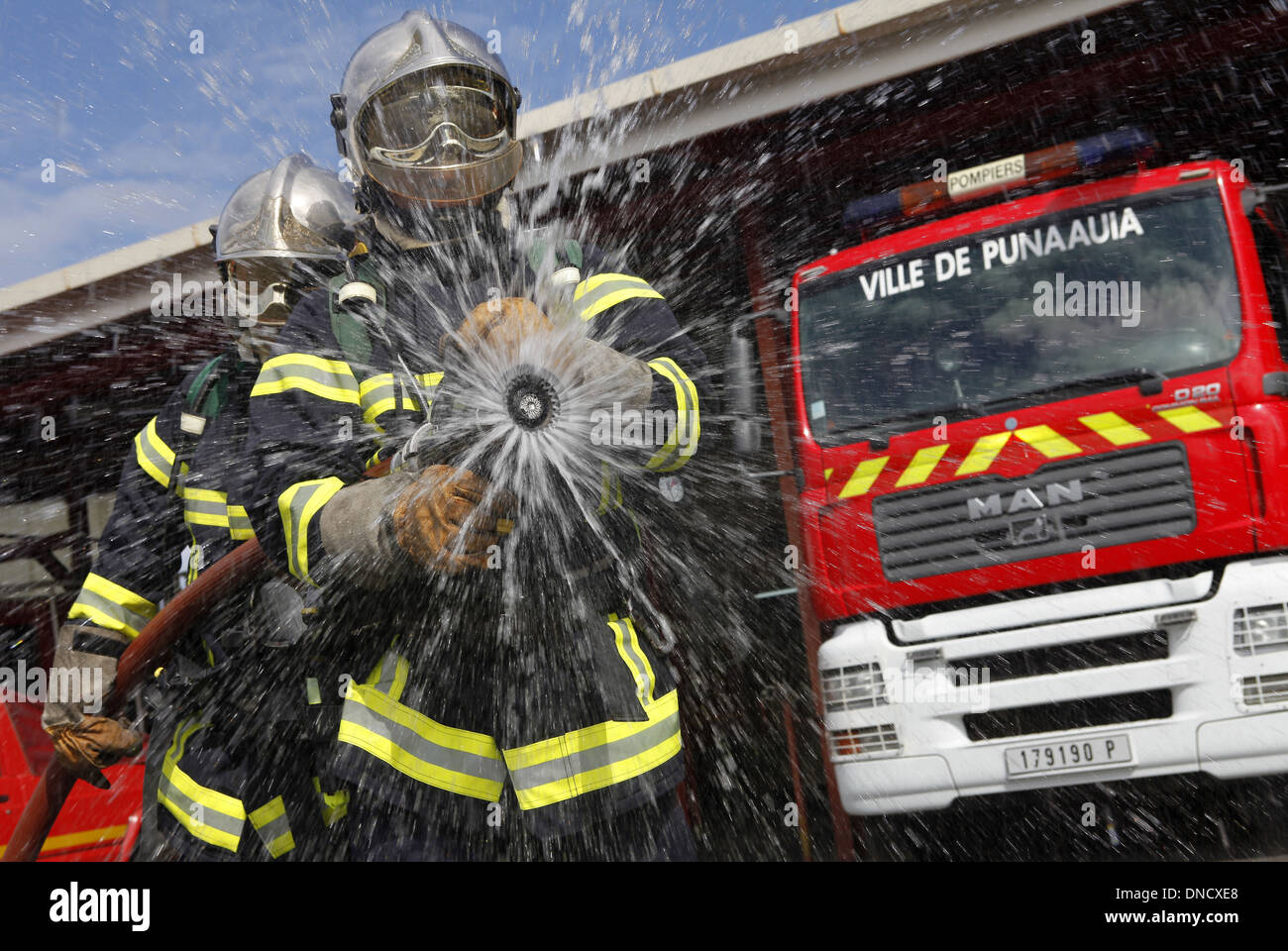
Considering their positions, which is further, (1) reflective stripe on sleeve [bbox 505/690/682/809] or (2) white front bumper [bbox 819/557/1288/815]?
(2) white front bumper [bbox 819/557/1288/815]

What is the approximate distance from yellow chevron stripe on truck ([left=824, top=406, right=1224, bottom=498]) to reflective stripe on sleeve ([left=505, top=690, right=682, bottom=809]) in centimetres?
240

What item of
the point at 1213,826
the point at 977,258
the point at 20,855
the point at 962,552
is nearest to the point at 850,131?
the point at 977,258

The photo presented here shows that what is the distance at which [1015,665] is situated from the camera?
12.0ft

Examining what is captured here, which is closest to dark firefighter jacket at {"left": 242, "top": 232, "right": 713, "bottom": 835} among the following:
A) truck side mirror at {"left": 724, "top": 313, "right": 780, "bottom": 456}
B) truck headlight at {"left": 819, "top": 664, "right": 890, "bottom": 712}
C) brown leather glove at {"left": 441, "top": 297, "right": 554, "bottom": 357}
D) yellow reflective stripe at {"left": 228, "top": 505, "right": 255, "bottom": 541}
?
brown leather glove at {"left": 441, "top": 297, "right": 554, "bottom": 357}

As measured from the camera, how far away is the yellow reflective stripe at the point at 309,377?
1975 mm

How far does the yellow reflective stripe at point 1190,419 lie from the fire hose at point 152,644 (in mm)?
3165

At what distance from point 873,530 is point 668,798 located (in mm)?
2296

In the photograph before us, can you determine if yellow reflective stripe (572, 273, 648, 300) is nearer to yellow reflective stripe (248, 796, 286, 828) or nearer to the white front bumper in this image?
yellow reflective stripe (248, 796, 286, 828)

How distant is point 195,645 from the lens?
2.78 metres

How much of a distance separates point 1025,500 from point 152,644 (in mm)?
3019

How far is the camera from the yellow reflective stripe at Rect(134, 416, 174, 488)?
283 centimetres

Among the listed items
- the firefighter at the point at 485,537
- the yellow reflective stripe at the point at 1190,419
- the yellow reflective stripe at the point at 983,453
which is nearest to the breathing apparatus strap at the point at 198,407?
the firefighter at the point at 485,537

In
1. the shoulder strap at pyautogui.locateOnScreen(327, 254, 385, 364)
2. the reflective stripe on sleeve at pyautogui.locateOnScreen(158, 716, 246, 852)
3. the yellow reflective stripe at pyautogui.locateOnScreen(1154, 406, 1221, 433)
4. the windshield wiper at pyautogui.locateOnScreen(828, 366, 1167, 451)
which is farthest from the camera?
the windshield wiper at pyautogui.locateOnScreen(828, 366, 1167, 451)

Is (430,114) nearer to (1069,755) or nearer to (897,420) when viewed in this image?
(897,420)
